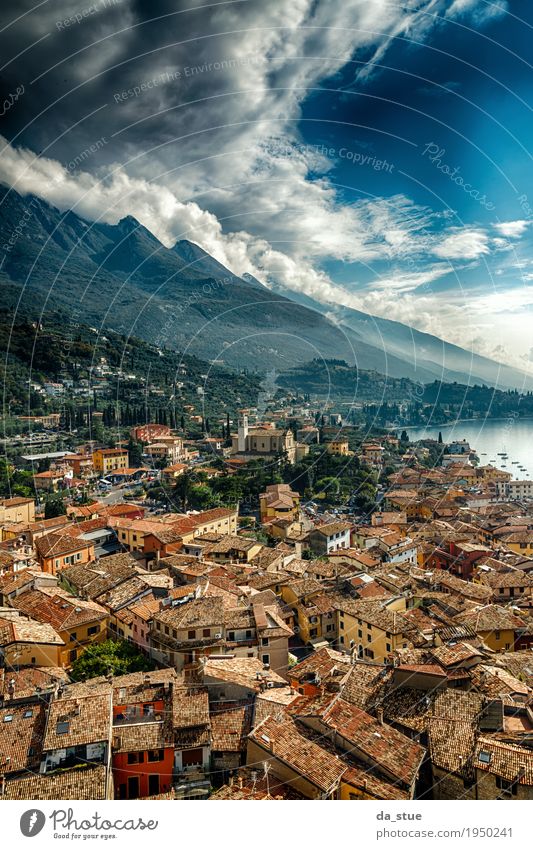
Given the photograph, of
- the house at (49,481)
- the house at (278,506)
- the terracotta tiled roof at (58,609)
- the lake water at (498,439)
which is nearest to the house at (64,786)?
the terracotta tiled roof at (58,609)

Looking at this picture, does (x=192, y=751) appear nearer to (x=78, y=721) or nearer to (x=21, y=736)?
(x=78, y=721)

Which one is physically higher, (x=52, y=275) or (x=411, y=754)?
(x=52, y=275)

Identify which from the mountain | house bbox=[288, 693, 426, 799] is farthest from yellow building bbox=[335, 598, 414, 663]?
the mountain

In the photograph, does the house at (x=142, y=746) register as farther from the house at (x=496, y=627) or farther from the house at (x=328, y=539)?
the house at (x=328, y=539)

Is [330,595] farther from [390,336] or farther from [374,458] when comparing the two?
[374,458]

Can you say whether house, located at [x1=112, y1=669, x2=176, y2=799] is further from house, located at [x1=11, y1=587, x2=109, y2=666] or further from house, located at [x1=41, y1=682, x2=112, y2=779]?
house, located at [x1=11, y1=587, x2=109, y2=666]

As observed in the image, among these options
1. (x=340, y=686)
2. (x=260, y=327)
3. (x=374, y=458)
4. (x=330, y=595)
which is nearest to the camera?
(x=340, y=686)

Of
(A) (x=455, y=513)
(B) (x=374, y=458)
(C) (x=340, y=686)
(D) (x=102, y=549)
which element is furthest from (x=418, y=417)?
(C) (x=340, y=686)
